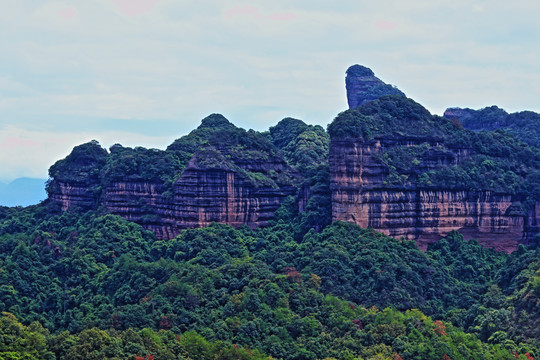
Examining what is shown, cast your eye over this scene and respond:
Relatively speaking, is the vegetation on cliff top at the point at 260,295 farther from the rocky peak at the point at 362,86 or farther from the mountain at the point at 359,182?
the rocky peak at the point at 362,86

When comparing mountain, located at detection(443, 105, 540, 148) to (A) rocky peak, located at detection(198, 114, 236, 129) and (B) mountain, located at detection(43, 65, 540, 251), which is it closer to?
(B) mountain, located at detection(43, 65, 540, 251)

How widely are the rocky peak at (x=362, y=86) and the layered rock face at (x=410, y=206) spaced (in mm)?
37033

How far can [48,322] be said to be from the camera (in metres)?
65.9

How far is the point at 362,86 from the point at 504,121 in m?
20.5

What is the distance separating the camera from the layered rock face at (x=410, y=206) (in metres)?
72.2

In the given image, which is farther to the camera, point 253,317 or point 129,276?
point 129,276

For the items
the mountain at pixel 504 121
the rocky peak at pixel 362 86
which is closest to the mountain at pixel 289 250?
the mountain at pixel 504 121

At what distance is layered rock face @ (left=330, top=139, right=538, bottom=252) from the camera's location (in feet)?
237

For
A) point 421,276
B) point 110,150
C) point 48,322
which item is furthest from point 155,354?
point 110,150

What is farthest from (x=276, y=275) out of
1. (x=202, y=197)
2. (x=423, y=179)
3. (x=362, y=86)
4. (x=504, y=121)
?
(x=362, y=86)

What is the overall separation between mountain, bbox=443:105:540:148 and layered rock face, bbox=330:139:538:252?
51.8 feet

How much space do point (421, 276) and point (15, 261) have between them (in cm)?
2755

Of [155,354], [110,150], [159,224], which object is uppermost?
[110,150]

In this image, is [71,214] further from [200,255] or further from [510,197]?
[510,197]
